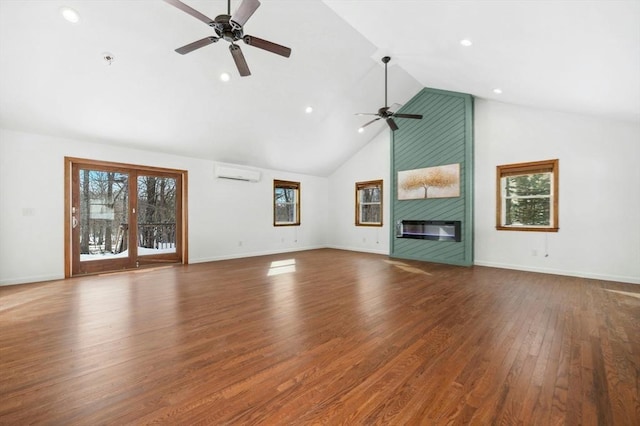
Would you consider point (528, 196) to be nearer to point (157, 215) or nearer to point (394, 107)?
point (394, 107)

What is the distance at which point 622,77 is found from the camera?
10.0 ft

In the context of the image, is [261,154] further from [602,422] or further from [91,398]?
[602,422]

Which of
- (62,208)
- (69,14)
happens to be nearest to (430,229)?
(69,14)

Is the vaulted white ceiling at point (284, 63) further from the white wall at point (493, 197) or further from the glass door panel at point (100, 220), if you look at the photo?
the glass door panel at point (100, 220)

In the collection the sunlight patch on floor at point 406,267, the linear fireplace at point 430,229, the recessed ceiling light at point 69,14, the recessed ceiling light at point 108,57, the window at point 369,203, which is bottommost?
the sunlight patch on floor at point 406,267

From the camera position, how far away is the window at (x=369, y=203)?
811 centimetres

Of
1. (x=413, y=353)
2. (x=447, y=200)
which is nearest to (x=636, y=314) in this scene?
(x=413, y=353)

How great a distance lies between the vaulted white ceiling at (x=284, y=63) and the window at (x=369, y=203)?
275 centimetres

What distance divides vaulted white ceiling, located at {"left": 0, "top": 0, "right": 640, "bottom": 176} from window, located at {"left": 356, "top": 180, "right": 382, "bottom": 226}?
9.04ft

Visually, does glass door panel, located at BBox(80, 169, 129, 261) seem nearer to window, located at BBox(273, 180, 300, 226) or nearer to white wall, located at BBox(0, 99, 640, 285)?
white wall, located at BBox(0, 99, 640, 285)

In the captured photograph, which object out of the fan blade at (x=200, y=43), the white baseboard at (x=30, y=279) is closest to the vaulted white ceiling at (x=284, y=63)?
the fan blade at (x=200, y=43)

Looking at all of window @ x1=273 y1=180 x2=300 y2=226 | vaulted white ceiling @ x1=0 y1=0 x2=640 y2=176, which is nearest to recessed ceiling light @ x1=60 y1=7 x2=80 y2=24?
vaulted white ceiling @ x1=0 y1=0 x2=640 y2=176

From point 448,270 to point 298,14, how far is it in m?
5.07

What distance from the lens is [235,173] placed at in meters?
7.00
